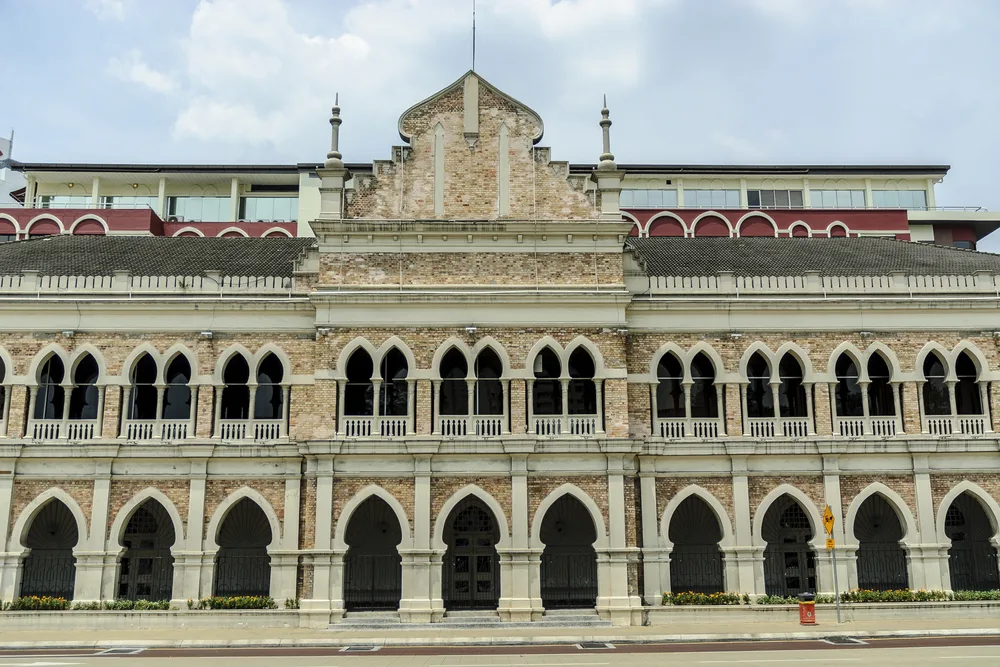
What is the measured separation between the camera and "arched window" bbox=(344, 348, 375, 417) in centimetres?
2623

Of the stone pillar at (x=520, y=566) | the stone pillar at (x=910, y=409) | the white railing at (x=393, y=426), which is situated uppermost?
the stone pillar at (x=910, y=409)

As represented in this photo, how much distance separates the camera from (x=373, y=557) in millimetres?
26859

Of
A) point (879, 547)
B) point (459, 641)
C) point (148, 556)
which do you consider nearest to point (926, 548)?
point (879, 547)

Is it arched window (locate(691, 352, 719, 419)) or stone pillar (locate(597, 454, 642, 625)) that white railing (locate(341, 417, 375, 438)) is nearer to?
stone pillar (locate(597, 454, 642, 625))

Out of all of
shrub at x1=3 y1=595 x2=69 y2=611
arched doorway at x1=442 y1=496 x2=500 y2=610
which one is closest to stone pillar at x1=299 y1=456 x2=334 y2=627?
arched doorway at x1=442 y1=496 x2=500 y2=610

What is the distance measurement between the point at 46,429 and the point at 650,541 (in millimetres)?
16918

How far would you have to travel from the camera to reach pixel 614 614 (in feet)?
79.9

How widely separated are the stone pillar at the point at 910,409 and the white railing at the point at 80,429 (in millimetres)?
22786

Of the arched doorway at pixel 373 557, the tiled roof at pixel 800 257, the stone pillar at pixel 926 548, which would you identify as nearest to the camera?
the stone pillar at pixel 926 548

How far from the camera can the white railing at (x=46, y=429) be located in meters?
26.0

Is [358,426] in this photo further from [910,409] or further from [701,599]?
[910,409]

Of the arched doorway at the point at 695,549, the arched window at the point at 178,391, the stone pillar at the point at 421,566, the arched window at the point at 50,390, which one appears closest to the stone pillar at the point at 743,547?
the arched doorway at the point at 695,549

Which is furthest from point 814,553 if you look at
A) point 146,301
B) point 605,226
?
point 146,301

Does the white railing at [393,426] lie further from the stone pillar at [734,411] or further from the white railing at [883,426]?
the white railing at [883,426]
